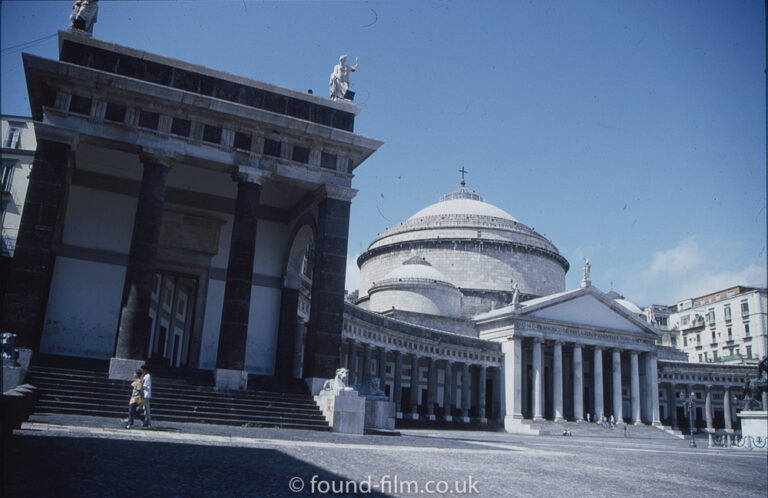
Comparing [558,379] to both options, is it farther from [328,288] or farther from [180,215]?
[180,215]

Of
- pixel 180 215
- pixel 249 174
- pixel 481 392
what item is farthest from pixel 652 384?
pixel 249 174

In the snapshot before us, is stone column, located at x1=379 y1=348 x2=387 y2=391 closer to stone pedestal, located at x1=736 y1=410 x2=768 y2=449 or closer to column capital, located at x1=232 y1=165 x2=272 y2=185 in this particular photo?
stone pedestal, located at x1=736 y1=410 x2=768 y2=449

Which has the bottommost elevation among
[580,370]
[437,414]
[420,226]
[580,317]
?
[437,414]

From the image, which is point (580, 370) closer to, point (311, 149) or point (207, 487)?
point (311, 149)

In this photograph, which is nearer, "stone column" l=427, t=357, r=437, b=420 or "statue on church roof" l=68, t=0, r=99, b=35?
"statue on church roof" l=68, t=0, r=99, b=35

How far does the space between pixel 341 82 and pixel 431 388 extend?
32640mm

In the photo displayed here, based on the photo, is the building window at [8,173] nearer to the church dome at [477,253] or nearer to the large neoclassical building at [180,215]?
the large neoclassical building at [180,215]

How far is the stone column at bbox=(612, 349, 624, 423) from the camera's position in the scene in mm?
56531

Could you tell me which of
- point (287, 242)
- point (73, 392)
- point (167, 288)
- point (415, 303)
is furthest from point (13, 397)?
point (415, 303)

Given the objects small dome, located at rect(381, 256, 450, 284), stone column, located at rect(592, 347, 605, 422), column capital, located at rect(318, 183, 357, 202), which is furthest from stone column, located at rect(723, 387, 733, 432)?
column capital, located at rect(318, 183, 357, 202)

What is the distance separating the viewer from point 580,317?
5634 cm

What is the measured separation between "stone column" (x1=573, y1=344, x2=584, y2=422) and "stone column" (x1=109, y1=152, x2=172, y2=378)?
44.5 m

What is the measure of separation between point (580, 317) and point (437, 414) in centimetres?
1669

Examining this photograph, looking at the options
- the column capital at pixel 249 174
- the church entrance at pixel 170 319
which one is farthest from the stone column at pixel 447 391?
the column capital at pixel 249 174
